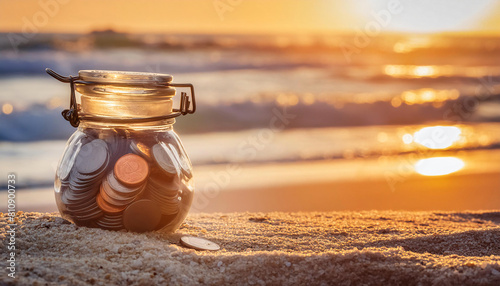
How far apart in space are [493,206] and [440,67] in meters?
13.9

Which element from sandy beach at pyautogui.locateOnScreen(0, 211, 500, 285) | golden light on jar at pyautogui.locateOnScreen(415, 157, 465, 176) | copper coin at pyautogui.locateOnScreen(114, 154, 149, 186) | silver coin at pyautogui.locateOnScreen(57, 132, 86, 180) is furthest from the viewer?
golden light on jar at pyautogui.locateOnScreen(415, 157, 465, 176)

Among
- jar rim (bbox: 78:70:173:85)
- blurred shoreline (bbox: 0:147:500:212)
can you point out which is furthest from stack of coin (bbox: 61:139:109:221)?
blurred shoreline (bbox: 0:147:500:212)

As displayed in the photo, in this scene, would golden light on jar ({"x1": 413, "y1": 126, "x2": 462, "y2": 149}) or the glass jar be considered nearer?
the glass jar

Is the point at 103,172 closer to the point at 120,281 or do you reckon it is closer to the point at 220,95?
the point at 120,281

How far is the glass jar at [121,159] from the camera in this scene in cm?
196

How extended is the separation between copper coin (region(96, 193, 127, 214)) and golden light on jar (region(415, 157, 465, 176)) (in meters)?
3.76

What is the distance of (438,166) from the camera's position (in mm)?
5480

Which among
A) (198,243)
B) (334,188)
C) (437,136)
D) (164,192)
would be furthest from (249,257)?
(437,136)

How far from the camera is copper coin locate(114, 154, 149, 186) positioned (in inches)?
76.5

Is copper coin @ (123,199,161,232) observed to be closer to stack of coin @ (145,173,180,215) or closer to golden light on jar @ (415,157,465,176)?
stack of coin @ (145,173,180,215)

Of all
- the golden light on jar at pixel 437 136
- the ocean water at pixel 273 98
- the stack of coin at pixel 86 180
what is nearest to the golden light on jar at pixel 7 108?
the ocean water at pixel 273 98

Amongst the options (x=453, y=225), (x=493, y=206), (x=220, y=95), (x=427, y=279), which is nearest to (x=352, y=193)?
(x=493, y=206)

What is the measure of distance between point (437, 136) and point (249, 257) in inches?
225

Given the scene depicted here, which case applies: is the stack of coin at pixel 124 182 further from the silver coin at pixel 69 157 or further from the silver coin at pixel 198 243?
the silver coin at pixel 198 243
